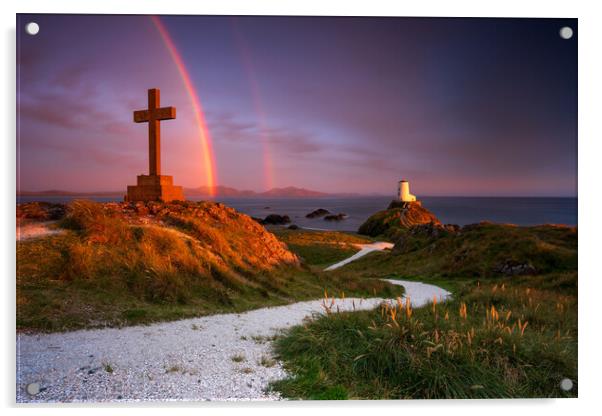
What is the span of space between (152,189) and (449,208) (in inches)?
309

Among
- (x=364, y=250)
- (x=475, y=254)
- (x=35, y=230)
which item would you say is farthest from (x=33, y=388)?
(x=475, y=254)

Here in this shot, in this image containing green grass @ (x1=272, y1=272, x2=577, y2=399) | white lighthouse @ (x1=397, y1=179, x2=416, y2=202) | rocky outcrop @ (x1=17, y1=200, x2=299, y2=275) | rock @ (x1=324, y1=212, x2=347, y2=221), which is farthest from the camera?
rocky outcrop @ (x1=17, y1=200, x2=299, y2=275)

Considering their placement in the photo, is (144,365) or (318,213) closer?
(144,365)

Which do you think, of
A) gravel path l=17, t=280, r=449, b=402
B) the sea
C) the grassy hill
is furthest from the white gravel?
the sea

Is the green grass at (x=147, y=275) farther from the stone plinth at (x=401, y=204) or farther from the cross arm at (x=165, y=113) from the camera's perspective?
the stone plinth at (x=401, y=204)

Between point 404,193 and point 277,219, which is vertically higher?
point 404,193

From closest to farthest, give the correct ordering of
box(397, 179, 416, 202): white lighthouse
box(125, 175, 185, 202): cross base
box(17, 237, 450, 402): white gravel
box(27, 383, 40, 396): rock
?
box(17, 237, 450, 402): white gravel < box(27, 383, 40, 396): rock < box(397, 179, 416, 202): white lighthouse < box(125, 175, 185, 202): cross base

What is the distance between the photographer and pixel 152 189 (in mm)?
10398

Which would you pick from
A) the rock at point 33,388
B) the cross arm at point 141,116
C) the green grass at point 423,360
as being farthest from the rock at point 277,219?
the rock at point 33,388

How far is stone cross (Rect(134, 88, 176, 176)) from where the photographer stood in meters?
9.09

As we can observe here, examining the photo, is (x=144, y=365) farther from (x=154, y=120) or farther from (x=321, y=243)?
(x=321, y=243)

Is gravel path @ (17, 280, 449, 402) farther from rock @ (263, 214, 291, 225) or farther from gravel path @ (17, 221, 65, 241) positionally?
rock @ (263, 214, 291, 225)

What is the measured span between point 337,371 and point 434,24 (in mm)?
6799

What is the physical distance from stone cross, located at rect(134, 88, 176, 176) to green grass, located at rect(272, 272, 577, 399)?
5.99 metres
